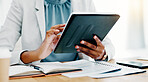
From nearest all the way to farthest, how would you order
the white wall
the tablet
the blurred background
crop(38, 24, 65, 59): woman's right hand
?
the tablet < crop(38, 24, 65, 59): woman's right hand < the white wall < the blurred background

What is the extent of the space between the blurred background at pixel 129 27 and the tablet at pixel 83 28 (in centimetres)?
172

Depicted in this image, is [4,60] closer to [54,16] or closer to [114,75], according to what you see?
[114,75]

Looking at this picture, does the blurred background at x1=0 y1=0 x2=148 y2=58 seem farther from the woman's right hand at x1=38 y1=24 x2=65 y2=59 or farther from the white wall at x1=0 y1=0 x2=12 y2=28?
the woman's right hand at x1=38 y1=24 x2=65 y2=59

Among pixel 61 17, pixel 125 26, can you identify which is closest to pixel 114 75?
pixel 61 17

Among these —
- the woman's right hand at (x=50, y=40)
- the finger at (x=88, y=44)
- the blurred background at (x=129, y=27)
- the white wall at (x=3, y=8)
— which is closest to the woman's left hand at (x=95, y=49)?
the finger at (x=88, y=44)

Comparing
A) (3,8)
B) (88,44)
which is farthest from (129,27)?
(88,44)

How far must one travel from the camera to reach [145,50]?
9.40 ft

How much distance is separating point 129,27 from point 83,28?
2.16 metres

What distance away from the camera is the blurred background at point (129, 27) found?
267cm

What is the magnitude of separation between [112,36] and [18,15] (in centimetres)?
166

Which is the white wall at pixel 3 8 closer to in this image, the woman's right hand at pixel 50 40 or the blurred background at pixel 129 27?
the woman's right hand at pixel 50 40

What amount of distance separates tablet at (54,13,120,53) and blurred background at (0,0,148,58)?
1723mm

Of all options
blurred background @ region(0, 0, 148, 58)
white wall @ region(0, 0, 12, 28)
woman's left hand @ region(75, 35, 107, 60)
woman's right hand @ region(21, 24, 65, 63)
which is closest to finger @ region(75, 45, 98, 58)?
woman's left hand @ region(75, 35, 107, 60)

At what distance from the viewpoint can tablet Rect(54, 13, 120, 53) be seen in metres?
0.76
